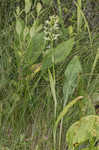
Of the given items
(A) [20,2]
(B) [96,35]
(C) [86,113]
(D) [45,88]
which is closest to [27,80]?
(D) [45,88]

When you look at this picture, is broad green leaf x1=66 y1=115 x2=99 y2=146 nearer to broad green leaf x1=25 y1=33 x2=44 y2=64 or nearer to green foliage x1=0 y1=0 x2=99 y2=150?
green foliage x1=0 y1=0 x2=99 y2=150

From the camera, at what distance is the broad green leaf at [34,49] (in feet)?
4.16

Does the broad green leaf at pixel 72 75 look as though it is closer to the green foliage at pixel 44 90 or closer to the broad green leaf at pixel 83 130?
the green foliage at pixel 44 90

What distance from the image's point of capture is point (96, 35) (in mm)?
1426

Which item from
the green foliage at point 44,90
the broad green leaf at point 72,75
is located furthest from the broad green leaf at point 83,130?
the broad green leaf at point 72,75

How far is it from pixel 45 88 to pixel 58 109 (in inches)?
5.4

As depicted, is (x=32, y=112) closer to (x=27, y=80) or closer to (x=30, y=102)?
(x=30, y=102)

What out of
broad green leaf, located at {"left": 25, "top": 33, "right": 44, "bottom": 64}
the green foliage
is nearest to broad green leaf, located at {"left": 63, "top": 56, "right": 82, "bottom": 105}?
the green foliage

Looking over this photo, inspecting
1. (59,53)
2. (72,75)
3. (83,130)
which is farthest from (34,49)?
(83,130)

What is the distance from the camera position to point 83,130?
98 centimetres

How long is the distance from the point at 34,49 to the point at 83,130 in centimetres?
51

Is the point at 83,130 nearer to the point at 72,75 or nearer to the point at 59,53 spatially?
the point at 72,75

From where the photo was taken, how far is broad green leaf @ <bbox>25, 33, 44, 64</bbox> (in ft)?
4.16

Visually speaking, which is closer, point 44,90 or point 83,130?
point 83,130
